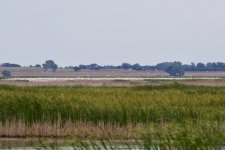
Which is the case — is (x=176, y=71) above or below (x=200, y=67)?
below

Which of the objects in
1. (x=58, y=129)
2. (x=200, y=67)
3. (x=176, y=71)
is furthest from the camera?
(x=200, y=67)

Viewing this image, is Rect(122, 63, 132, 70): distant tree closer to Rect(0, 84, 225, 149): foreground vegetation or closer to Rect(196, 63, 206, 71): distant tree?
Rect(196, 63, 206, 71): distant tree

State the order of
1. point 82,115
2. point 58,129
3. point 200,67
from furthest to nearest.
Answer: point 200,67 → point 82,115 → point 58,129

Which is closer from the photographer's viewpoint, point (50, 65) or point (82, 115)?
point (82, 115)

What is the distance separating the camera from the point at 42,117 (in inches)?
964

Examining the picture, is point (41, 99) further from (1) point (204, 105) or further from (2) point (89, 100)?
(1) point (204, 105)

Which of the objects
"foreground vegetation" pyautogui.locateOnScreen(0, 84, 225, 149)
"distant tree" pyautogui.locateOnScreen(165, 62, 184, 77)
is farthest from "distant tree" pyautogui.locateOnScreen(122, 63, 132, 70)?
"foreground vegetation" pyautogui.locateOnScreen(0, 84, 225, 149)

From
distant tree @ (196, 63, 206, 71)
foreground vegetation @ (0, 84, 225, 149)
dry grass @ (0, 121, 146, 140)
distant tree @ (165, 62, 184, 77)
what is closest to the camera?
dry grass @ (0, 121, 146, 140)

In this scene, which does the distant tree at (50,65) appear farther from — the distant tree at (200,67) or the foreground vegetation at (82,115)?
the foreground vegetation at (82,115)

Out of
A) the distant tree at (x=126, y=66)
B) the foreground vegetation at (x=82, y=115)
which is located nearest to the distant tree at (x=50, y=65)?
the distant tree at (x=126, y=66)

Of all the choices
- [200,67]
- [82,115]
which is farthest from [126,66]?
[82,115]

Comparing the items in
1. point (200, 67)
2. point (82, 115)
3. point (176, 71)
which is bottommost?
point (176, 71)

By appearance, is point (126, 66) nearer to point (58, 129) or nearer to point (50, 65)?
point (50, 65)

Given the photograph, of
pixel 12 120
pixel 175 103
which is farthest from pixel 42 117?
pixel 175 103
